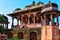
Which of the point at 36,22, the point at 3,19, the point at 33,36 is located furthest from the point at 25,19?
the point at 33,36

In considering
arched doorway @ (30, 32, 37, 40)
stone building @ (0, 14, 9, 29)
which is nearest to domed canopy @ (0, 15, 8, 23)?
stone building @ (0, 14, 9, 29)

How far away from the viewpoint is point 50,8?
29172mm

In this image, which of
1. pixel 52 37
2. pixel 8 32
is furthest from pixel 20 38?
pixel 52 37

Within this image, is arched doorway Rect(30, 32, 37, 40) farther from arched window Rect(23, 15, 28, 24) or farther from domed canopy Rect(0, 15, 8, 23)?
domed canopy Rect(0, 15, 8, 23)

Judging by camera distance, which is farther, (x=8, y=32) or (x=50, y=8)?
(x=8, y=32)

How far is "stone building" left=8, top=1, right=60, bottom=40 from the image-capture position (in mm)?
29000

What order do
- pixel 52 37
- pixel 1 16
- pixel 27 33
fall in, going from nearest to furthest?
pixel 52 37 < pixel 27 33 < pixel 1 16

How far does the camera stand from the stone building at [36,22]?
95.1 feet

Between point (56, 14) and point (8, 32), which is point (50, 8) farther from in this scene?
point (8, 32)

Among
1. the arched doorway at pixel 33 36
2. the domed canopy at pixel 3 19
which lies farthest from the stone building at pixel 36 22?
the domed canopy at pixel 3 19

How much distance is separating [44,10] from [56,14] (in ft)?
7.08

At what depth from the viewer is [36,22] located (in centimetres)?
3594

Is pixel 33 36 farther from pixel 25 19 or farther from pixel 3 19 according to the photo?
pixel 3 19

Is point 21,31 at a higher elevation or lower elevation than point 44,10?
lower
